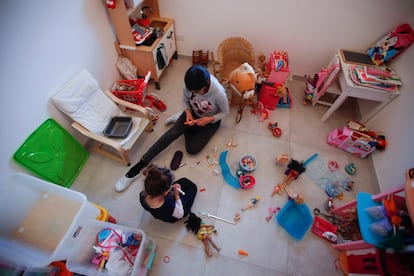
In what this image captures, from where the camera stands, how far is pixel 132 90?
2.34 m

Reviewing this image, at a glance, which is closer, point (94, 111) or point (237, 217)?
point (237, 217)

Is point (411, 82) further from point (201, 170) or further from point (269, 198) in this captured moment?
point (201, 170)

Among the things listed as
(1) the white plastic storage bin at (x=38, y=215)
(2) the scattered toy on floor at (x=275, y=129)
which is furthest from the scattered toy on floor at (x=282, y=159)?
(1) the white plastic storage bin at (x=38, y=215)

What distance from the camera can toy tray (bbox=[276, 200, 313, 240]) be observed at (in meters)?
1.73

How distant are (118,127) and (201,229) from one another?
1.31 m

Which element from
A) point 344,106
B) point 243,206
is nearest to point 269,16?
point 344,106

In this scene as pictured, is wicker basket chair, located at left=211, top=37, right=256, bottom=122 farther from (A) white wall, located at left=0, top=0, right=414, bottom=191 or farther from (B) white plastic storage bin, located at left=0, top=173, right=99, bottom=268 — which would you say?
(B) white plastic storage bin, located at left=0, top=173, right=99, bottom=268

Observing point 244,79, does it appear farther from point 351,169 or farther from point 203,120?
point 351,169

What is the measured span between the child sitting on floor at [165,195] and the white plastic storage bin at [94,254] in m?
0.21

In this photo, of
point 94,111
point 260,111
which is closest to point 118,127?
point 94,111

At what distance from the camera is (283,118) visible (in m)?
2.53

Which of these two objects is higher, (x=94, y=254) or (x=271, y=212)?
(x=94, y=254)

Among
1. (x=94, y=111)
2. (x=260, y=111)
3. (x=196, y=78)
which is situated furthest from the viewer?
(x=260, y=111)

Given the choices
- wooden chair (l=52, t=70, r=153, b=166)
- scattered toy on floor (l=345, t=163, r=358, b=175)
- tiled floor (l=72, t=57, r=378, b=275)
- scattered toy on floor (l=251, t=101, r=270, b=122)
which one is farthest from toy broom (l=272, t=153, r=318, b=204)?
→ wooden chair (l=52, t=70, r=153, b=166)
